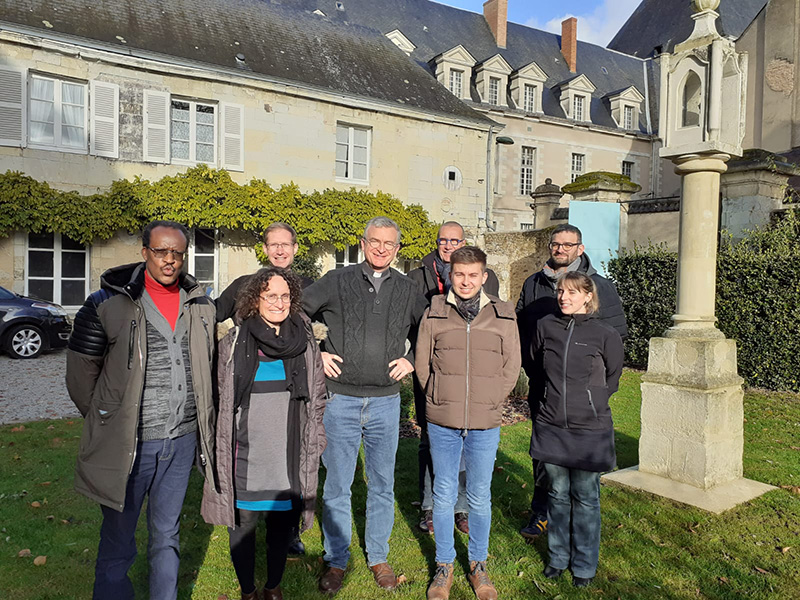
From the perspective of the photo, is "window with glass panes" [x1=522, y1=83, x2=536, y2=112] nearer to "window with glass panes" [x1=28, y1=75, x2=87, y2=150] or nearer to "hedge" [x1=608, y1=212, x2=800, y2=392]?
"hedge" [x1=608, y1=212, x2=800, y2=392]

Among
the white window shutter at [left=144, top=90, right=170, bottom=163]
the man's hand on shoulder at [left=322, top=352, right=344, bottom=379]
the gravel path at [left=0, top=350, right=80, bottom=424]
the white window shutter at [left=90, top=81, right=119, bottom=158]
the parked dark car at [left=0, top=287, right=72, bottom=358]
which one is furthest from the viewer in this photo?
the white window shutter at [left=144, top=90, right=170, bottom=163]

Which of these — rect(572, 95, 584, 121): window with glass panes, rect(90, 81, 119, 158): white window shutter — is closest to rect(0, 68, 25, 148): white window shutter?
rect(90, 81, 119, 158): white window shutter

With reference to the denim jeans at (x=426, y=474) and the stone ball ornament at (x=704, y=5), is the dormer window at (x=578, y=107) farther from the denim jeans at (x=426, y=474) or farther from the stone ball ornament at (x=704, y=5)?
the denim jeans at (x=426, y=474)

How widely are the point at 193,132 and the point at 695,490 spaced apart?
1316cm

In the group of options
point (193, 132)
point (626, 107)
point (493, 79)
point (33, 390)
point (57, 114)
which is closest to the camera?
point (33, 390)

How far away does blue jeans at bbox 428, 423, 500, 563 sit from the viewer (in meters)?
3.25

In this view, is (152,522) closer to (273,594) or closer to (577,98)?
(273,594)

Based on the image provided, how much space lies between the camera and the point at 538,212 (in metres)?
15.3

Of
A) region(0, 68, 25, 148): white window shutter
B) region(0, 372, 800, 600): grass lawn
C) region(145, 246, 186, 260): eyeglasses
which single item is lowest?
region(0, 372, 800, 600): grass lawn

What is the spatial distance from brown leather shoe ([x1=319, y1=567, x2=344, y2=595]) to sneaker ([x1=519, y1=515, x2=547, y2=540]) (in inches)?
52.7

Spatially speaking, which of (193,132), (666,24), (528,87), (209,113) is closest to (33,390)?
(193,132)

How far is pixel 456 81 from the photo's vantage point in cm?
2472

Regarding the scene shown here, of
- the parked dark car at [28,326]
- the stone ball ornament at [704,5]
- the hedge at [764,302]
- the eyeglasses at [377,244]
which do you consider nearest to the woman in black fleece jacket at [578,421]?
the eyeglasses at [377,244]

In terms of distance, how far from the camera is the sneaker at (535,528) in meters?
3.99
